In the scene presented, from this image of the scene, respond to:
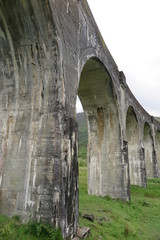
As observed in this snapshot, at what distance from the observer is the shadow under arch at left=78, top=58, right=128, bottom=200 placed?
1038 cm

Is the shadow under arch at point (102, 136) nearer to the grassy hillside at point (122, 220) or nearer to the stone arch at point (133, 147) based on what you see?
the grassy hillside at point (122, 220)

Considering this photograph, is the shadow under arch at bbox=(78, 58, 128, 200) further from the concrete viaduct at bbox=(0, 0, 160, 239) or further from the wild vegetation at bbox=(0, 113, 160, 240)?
the concrete viaduct at bbox=(0, 0, 160, 239)

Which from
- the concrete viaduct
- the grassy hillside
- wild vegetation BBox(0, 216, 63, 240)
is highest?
the concrete viaduct

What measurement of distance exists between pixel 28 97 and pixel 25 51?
3.40 ft

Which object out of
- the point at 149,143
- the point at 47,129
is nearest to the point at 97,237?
the point at 47,129

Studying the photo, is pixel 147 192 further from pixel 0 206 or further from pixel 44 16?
pixel 44 16

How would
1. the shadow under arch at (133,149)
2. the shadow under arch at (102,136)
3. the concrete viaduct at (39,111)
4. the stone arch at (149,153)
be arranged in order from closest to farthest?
the concrete viaduct at (39,111) < the shadow under arch at (102,136) < the shadow under arch at (133,149) < the stone arch at (149,153)

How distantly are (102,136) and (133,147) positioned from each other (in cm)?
605

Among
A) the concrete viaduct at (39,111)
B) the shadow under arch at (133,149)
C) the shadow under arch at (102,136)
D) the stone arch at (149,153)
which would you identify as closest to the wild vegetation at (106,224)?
the concrete viaduct at (39,111)

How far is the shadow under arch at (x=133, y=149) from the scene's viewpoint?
1571 centimetres

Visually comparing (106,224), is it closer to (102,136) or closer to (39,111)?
(39,111)

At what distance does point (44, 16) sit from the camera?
4.81m

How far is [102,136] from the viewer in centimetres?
1122

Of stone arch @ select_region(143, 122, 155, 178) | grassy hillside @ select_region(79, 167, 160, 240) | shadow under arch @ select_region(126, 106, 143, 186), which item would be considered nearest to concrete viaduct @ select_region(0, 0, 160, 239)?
grassy hillside @ select_region(79, 167, 160, 240)
